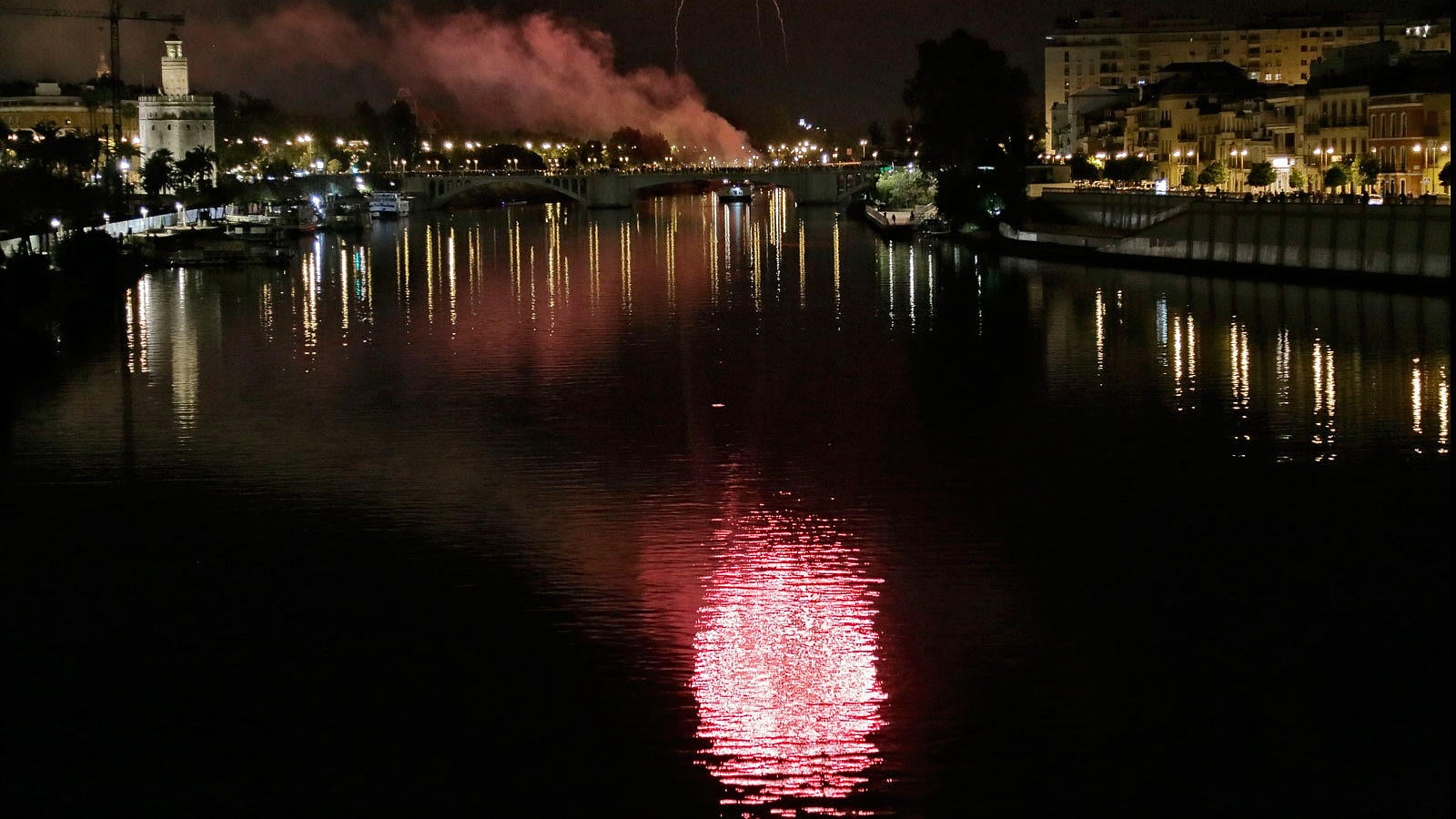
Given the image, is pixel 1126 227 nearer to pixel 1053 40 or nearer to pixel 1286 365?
pixel 1286 365

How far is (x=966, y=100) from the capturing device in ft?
115

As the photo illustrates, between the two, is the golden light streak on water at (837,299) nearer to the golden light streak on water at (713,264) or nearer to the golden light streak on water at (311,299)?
the golden light streak on water at (713,264)

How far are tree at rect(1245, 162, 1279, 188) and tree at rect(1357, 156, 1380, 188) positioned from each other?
3346 mm

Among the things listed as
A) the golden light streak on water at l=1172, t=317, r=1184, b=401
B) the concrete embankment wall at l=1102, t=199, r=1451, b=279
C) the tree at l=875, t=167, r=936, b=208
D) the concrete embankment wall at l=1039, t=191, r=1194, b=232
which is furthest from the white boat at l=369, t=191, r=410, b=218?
the golden light streak on water at l=1172, t=317, r=1184, b=401

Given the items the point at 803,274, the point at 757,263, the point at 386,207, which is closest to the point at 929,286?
the point at 803,274

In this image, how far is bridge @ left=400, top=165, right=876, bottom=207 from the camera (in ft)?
170

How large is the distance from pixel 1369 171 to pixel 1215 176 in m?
6.53

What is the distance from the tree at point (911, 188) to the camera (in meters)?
36.4

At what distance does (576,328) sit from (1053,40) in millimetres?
44870

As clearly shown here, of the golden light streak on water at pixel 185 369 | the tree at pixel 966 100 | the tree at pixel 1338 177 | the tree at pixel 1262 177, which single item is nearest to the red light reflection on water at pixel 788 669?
the golden light streak on water at pixel 185 369

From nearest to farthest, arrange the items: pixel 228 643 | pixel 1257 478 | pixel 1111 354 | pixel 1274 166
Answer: pixel 228 643, pixel 1257 478, pixel 1111 354, pixel 1274 166

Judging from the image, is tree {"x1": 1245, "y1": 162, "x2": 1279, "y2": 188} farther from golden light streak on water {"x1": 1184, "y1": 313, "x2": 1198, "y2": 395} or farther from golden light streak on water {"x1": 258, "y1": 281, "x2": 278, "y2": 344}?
golden light streak on water {"x1": 258, "y1": 281, "x2": 278, "y2": 344}

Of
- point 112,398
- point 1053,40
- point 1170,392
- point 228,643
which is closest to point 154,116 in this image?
point 1053,40

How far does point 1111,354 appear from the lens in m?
14.9
